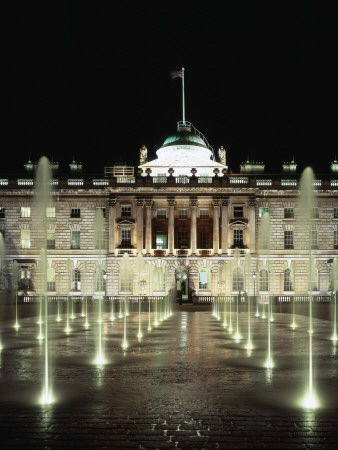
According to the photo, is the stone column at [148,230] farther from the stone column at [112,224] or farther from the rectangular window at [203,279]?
the rectangular window at [203,279]

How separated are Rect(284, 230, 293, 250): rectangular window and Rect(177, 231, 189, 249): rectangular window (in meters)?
11.5

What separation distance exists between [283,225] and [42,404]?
188 feet

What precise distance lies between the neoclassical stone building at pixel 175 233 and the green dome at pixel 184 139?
686cm

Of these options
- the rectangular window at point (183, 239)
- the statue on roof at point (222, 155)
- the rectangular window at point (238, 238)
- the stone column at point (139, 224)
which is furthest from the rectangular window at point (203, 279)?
the statue on roof at point (222, 155)

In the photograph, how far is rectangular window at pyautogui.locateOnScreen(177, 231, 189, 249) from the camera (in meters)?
66.2

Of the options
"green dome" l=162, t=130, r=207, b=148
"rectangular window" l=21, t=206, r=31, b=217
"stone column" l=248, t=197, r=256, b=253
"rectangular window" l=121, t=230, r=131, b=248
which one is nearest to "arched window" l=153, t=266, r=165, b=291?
"rectangular window" l=121, t=230, r=131, b=248

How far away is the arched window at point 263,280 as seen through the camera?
2623 inches

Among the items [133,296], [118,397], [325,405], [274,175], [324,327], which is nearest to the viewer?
[325,405]

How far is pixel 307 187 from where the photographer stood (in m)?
19.0

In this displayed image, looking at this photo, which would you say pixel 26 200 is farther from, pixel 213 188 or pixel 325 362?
pixel 325 362

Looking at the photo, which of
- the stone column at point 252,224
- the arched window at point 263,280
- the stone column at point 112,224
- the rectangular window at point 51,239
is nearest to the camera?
the stone column at point 112,224

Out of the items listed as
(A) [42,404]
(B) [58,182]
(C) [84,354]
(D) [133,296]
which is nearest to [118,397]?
(A) [42,404]

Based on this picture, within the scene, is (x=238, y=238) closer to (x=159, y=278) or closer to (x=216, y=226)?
(x=216, y=226)

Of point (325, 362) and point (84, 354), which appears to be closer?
point (325, 362)
